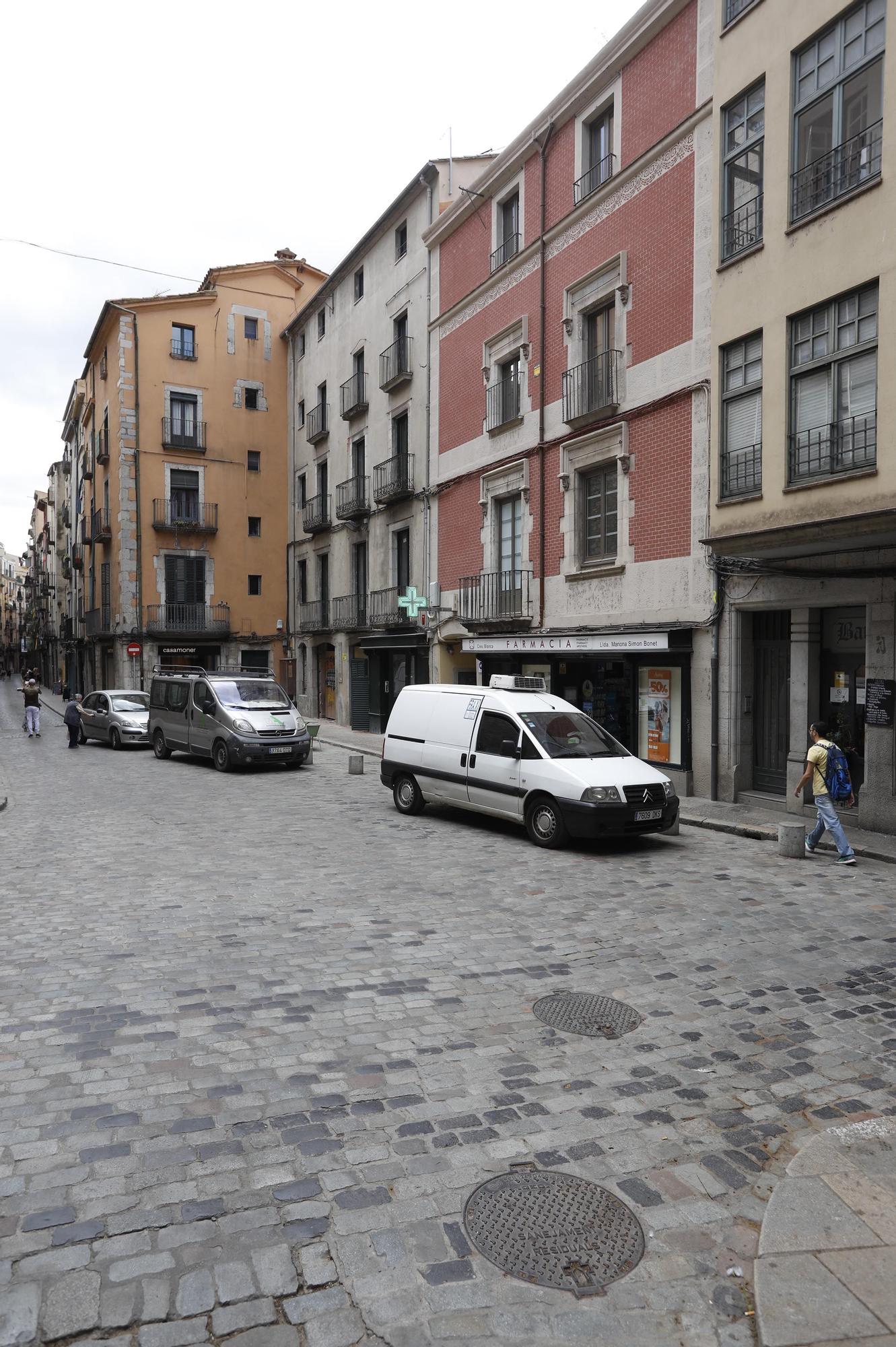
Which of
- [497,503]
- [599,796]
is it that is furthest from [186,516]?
[599,796]

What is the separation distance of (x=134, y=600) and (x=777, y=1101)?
1346 inches

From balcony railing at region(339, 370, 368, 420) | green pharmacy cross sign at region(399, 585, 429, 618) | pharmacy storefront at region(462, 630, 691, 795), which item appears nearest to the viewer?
pharmacy storefront at region(462, 630, 691, 795)

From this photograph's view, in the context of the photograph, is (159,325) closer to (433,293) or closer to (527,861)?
(433,293)

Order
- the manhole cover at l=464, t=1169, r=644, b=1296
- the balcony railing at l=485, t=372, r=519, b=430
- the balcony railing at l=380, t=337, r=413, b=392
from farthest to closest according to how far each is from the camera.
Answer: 1. the balcony railing at l=380, t=337, r=413, b=392
2. the balcony railing at l=485, t=372, r=519, b=430
3. the manhole cover at l=464, t=1169, r=644, b=1296

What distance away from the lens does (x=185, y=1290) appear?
111 inches

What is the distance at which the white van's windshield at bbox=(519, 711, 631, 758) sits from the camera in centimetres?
1077

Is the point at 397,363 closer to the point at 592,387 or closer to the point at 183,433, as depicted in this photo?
the point at 592,387

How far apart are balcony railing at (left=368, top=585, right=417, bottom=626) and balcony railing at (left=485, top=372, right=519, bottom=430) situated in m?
5.69

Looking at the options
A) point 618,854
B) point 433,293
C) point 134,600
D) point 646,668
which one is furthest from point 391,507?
point 618,854

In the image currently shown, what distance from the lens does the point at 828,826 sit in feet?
31.7

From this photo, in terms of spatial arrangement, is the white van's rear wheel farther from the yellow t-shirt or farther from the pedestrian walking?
the pedestrian walking

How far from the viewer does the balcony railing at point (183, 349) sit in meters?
35.2

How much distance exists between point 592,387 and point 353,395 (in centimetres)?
1349

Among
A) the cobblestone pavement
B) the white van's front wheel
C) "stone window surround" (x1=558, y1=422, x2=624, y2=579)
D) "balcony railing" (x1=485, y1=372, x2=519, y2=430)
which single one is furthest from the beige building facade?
"balcony railing" (x1=485, y1=372, x2=519, y2=430)
